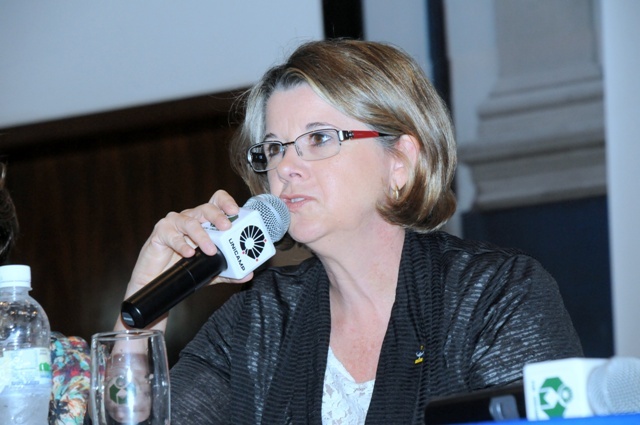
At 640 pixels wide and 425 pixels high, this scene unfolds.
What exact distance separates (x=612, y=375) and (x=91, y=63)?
138 inches

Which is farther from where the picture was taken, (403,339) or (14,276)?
(403,339)

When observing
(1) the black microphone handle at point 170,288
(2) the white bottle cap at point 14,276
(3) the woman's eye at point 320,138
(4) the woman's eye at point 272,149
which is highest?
(3) the woman's eye at point 320,138

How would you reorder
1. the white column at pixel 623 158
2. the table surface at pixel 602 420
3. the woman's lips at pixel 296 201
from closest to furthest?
the table surface at pixel 602 420 → the woman's lips at pixel 296 201 → the white column at pixel 623 158

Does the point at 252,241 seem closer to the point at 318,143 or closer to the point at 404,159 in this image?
the point at 318,143

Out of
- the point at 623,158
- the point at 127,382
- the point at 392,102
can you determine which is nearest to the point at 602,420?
the point at 127,382

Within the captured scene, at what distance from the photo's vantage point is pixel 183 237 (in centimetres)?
172

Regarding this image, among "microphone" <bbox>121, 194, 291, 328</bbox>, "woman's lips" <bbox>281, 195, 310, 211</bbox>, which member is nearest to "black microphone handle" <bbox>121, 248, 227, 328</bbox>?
"microphone" <bbox>121, 194, 291, 328</bbox>

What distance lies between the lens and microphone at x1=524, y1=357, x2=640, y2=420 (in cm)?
78

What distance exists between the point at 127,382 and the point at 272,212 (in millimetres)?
563

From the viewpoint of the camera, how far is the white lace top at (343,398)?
177 centimetres

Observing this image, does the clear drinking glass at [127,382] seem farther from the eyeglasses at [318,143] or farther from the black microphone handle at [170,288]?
the eyeglasses at [318,143]

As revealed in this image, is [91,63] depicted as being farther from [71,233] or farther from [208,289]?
[208,289]

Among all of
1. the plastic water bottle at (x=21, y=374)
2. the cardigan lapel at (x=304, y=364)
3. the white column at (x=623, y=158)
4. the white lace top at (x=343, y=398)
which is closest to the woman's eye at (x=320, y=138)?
the cardigan lapel at (x=304, y=364)

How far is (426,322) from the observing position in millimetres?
1704
